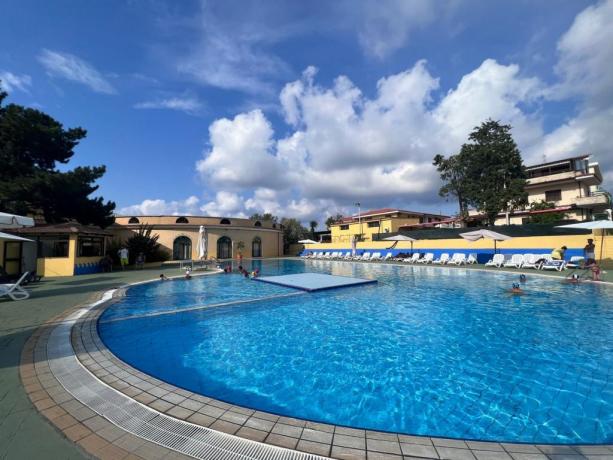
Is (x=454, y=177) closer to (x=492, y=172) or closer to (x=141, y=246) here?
(x=492, y=172)

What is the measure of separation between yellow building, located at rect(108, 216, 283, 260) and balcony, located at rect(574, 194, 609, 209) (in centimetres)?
3265

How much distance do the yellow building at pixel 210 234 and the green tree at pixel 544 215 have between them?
28066mm

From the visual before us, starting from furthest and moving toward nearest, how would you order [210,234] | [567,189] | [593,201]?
1. [567,189]
2. [210,234]
3. [593,201]

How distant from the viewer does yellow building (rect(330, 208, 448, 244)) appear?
128ft

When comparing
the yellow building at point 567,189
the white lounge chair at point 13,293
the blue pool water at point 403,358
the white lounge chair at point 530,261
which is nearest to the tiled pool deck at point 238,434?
the blue pool water at point 403,358

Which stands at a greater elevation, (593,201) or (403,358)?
(593,201)

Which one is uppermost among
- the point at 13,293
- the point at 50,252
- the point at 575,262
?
the point at 50,252

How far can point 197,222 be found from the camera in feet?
95.4

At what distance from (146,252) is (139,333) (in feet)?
60.0

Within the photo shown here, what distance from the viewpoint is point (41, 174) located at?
53.1ft

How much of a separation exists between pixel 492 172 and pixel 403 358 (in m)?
29.8

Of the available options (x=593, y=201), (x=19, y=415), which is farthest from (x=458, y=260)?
(x=593, y=201)

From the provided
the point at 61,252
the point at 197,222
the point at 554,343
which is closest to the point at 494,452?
the point at 554,343

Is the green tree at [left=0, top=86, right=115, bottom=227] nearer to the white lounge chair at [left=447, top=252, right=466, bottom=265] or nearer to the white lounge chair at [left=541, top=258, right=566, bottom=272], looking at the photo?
the white lounge chair at [left=447, top=252, right=466, bottom=265]
